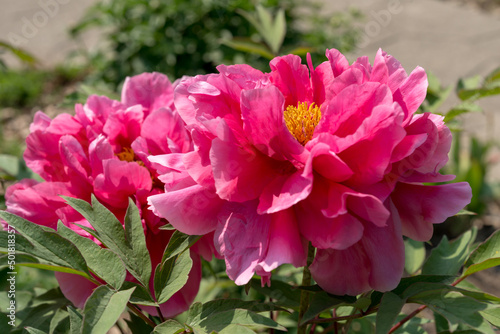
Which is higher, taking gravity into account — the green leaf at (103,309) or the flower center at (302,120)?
the flower center at (302,120)

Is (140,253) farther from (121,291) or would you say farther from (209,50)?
(209,50)

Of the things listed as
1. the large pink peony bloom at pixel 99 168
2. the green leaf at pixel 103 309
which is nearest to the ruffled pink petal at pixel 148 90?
the large pink peony bloom at pixel 99 168

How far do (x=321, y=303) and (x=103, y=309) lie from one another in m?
0.21

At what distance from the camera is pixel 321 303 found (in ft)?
1.76

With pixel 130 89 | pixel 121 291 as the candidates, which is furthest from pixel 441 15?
pixel 121 291

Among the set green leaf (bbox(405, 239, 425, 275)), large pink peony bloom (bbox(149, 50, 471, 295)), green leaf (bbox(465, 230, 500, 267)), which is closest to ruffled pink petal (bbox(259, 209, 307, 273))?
large pink peony bloom (bbox(149, 50, 471, 295))

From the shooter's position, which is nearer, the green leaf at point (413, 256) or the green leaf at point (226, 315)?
the green leaf at point (226, 315)

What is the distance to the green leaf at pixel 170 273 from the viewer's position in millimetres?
567

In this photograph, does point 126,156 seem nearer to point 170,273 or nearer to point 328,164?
point 170,273

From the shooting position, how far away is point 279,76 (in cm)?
60

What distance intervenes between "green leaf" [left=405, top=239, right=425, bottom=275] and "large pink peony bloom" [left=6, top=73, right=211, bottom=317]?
1.19 feet

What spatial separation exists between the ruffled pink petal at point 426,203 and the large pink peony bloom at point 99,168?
230 mm

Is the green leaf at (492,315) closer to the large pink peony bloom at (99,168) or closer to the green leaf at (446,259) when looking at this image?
the green leaf at (446,259)

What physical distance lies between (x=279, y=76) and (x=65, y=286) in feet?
1.19
